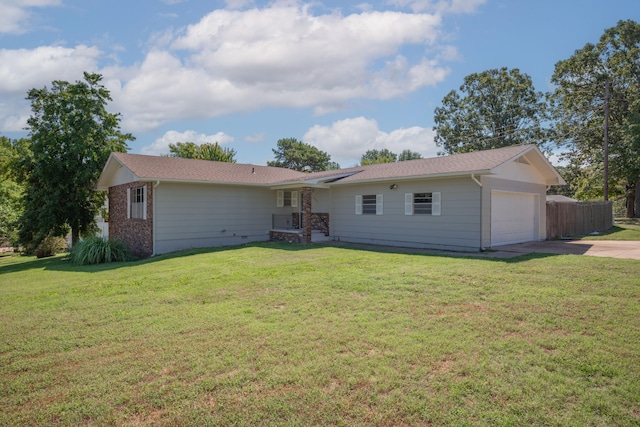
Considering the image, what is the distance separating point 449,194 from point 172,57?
11035 millimetres

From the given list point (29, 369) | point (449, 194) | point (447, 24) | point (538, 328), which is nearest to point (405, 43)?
point (447, 24)

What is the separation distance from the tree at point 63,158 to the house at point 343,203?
6.82 ft

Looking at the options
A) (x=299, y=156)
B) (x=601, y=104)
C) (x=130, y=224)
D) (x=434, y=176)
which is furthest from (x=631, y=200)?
(x=130, y=224)

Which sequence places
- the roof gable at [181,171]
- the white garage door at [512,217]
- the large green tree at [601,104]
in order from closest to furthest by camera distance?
the white garage door at [512,217] < the roof gable at [181,171] < the large green tree at [601,104]

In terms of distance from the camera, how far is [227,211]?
16.4 m

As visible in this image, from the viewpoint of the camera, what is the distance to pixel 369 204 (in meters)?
15.3

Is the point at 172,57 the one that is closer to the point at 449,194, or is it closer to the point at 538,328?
the point at 449,194

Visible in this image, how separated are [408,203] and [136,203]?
37.1 feet

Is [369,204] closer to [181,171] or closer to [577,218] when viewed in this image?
[181,171]

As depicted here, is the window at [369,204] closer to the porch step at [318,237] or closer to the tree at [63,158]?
the porch step at [318,237]

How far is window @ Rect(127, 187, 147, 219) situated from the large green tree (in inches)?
1152

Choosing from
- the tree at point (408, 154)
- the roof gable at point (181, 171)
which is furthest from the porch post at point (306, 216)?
the tree at point (408, 154)

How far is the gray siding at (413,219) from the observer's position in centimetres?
1219

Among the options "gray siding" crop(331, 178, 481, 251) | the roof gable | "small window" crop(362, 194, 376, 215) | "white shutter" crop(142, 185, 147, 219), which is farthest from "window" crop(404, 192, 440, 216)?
"white shutter" crop(142, 185, 147, 219)
